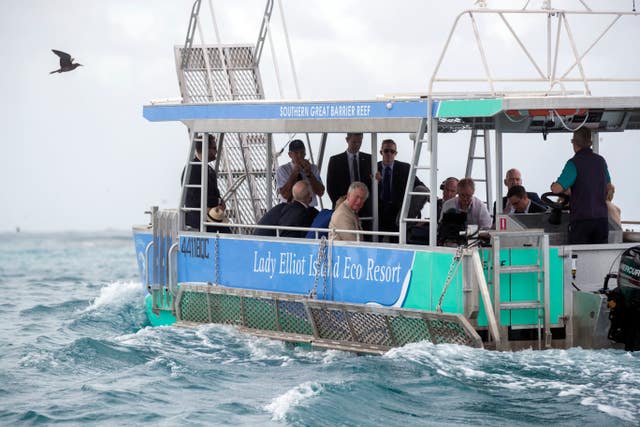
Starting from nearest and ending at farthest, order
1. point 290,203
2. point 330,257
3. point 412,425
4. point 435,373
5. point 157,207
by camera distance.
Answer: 1. point 412,425
2. point 435,373
3. point 330,257
4. point 290,203
5. point 157,207

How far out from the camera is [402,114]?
1375 centimetres

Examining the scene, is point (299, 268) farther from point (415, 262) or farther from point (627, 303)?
point (627, 303)

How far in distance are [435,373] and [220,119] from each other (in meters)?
4.44

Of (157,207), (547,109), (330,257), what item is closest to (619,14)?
(547,109)

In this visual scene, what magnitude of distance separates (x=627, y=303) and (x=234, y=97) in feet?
26.7

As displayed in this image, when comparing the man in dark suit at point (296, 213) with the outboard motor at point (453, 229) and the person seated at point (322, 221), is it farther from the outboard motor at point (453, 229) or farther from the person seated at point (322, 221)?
the outboard motor at point (453, 229)

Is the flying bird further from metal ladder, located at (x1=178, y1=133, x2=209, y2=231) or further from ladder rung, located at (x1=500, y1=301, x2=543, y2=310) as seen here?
ladder rung, located at (x1=500, y1=301, x2=543, y2=310)

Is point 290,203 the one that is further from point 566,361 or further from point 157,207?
point 566,361

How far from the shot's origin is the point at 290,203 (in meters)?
15.4

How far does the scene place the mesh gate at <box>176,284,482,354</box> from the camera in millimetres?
13203

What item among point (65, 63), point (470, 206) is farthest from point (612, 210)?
point (65, 63)

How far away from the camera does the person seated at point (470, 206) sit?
48.6ft

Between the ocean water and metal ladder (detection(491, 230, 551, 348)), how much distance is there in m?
0.34

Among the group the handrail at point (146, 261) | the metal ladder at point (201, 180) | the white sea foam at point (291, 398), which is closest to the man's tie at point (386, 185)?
the metal ladder at point (201, 180)
